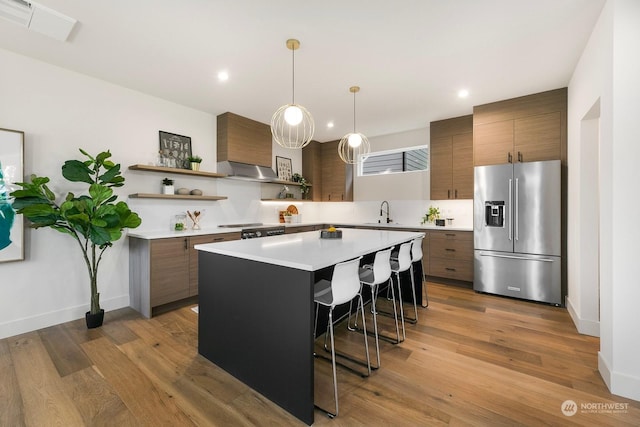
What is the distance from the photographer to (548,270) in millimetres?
3578

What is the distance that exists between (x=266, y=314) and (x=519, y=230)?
3.56 metres

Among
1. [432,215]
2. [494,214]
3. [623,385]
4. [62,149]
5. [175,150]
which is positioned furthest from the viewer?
[432,215]

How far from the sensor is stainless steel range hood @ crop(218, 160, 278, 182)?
438 cm

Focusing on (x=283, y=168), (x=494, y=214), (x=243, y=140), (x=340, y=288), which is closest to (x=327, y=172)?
(x=283, y=168)

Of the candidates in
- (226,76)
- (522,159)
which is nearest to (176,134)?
(226,76)

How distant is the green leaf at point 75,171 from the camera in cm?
281

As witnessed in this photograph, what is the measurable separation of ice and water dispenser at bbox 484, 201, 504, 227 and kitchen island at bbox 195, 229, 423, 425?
246 centimetres

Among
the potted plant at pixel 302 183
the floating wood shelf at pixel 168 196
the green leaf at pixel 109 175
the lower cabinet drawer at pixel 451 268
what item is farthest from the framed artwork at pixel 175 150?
the lower cabinet drawer at pixel 451 268

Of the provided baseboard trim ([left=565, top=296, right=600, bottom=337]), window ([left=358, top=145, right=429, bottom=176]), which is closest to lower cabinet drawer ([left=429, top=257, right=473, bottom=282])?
baseboard trim ([left=565, top=296, right=600, bottom=337])

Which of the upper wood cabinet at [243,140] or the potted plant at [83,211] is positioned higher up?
the upper wood cabinet at [243,140]

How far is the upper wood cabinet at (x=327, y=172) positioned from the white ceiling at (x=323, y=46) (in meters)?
2.29

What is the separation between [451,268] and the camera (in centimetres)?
443

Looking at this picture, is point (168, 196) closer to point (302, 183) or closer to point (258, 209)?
point (258, 209)

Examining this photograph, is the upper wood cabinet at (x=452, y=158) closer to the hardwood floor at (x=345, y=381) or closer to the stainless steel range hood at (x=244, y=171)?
the hardwood floor at (x=345, y=381)
